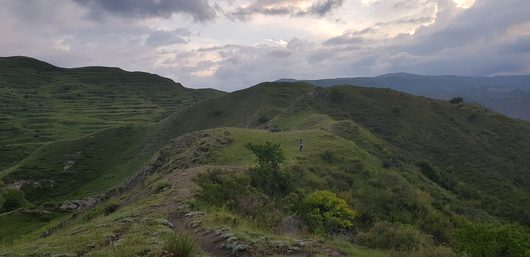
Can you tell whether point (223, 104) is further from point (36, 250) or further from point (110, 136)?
point (36, 250)

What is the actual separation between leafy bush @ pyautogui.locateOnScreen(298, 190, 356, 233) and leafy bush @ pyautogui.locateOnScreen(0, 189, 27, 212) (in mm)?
59659

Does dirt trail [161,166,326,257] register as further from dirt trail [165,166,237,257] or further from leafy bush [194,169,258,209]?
leafy bush [194,169,258,209]

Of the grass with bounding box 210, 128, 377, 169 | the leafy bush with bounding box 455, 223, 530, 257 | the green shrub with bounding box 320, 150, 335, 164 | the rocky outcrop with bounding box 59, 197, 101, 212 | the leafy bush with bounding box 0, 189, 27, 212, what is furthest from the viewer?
the leafy bush with bounding box 0, 189, 27, 212

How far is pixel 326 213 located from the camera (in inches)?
806

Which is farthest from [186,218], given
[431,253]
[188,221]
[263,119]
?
[263,119]

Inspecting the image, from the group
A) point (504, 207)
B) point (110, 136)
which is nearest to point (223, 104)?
point (110, 136)

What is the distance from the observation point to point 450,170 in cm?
6838

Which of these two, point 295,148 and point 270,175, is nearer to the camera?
point 270,175

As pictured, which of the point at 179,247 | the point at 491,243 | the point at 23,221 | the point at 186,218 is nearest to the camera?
the point at 179,247

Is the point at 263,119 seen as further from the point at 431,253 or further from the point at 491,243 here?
the point at 431,253

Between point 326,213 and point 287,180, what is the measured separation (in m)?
6.34

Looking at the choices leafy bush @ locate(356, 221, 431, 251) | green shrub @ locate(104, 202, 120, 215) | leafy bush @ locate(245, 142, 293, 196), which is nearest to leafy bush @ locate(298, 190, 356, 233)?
leafy bush @ locate(245, 142, 293, 196)

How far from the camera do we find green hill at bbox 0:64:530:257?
14.3 m

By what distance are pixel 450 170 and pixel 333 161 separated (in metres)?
39.1
